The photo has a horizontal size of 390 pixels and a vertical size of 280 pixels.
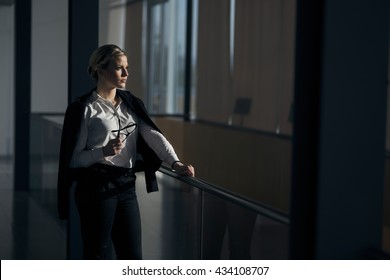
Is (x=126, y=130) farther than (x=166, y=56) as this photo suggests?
No

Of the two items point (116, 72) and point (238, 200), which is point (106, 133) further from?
point (238, 200)

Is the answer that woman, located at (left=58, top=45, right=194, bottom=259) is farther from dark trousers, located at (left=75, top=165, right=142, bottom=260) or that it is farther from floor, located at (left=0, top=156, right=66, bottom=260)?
floor, located at (left=0, top=156, right=66, bottom=260)

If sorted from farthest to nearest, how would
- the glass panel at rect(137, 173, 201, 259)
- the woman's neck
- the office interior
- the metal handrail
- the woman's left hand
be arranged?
the glass panel at rect(137, 173, 201, 259)
the woman's left hand
the woman's neck
the metal handrail
the office interior

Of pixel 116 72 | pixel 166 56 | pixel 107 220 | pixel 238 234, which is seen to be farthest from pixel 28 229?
pixel 166 56

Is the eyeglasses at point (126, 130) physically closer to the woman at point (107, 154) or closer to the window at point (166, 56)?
the woman at point (107, 154)

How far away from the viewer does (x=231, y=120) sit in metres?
12.2

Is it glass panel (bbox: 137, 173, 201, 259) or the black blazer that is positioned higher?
the black blazer

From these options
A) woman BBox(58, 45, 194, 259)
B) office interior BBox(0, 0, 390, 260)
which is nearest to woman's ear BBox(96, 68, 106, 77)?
woman BBox(58, 45, 194, 259)

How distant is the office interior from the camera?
8.89 ft

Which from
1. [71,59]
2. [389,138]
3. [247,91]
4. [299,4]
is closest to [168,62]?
[247,91]

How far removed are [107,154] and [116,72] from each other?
0.41 m

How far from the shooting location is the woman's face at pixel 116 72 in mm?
4215

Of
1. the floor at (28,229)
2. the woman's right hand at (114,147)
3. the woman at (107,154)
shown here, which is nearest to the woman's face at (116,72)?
the woman at (107,154)

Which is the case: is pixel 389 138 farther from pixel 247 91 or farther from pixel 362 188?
pixel 362 188
